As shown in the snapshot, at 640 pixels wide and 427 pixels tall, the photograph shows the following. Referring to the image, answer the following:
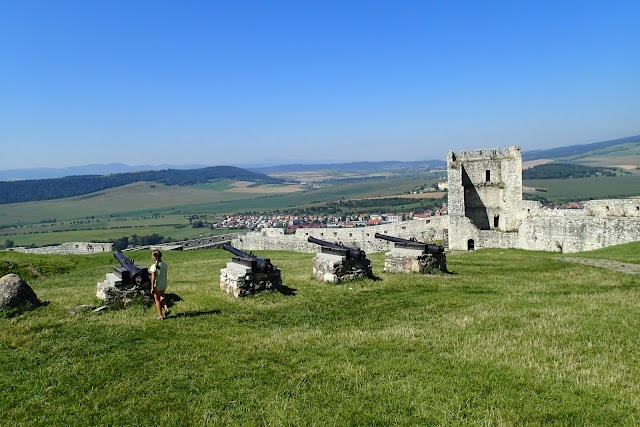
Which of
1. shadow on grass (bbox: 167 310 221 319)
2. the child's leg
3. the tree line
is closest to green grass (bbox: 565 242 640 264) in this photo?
shadow on grass (bbox: 167 310 221 319)

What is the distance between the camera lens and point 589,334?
9117 mm

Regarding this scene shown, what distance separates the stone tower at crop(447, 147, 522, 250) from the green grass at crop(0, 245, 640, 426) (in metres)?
20.9

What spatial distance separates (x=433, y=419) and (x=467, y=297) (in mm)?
7782

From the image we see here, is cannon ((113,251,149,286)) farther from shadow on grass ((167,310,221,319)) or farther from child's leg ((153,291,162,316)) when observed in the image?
shadow on grass ((167,310,221,319))

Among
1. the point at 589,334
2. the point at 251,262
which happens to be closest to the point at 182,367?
the point at 251,262

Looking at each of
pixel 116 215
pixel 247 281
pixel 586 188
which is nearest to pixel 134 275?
pixel 247 281

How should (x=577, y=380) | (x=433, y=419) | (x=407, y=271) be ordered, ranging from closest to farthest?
→ 1. (x=433, y=419)
2. (x=577, y=380)
3. (x=407, y=271)

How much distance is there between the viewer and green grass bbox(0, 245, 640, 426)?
247 inches

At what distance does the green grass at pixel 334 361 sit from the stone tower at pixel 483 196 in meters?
20.9

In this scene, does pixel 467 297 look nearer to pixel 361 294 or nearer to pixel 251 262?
pixel 361 294

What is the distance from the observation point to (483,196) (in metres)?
36.5

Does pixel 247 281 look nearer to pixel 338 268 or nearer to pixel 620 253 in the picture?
pixel 338 268

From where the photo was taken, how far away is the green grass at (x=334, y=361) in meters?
6.28

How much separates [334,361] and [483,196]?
31526mm
